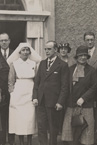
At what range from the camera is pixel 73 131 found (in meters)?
5.50

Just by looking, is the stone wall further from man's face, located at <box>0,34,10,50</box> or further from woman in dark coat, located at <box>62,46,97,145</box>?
woman in dark coat, located at <box>62,46,97,145</box>

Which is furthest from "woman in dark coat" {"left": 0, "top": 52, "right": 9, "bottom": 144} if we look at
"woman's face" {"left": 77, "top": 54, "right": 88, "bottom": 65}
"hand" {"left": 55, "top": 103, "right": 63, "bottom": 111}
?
"woman's face" {"left": 77, "top": 54, "right": 88, "bottom": 65}

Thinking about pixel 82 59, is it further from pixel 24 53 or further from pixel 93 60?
pixel 24 53

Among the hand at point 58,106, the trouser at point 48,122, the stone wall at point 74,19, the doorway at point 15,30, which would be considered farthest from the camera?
the doorway at point 15,30

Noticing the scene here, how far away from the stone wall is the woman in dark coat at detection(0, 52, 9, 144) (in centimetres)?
180

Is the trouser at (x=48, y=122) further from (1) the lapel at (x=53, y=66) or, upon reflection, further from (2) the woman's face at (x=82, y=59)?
(2) the woman's face at (x=82, y=59)

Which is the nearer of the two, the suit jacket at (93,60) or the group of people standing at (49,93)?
the group of people standing at (49,93)

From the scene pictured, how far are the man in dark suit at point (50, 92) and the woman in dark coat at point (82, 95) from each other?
0.43 feet

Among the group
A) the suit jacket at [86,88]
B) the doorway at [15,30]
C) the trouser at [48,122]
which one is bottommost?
the trouser at [48,122]

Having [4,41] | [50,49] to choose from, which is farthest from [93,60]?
[4,41]

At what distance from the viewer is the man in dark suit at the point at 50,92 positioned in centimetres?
556

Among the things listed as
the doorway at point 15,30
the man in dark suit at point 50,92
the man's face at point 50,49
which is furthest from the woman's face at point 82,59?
the doorway at point 15,30

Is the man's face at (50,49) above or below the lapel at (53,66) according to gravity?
above

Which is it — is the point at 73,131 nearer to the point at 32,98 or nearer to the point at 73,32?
the point at 32,98
